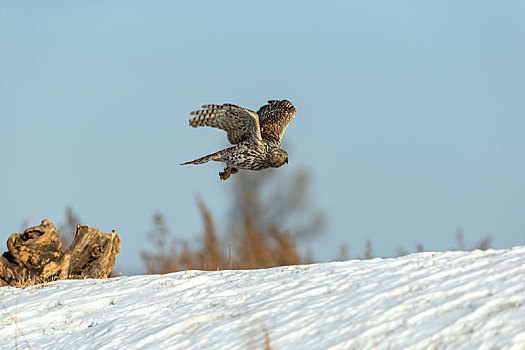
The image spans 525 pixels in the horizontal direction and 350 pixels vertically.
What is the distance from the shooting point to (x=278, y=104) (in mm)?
13125

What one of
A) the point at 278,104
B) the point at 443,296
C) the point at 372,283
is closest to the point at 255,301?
the point at 372,283

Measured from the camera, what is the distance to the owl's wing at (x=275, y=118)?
1206 centimetres

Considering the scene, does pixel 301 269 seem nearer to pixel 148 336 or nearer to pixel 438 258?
pixel 438 258

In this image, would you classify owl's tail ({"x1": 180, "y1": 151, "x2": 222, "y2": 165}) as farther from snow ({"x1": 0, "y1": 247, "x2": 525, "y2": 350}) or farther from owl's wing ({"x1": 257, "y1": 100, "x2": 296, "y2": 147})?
snow ({"x1": 0, "y1": 247, "x2": 525, "y2": 350})

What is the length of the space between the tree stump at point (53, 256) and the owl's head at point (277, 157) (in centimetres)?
293

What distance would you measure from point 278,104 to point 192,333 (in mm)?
8627

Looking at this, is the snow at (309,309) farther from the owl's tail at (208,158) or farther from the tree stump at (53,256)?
the owl's tail at (208,158)

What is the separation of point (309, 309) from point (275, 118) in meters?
7.98

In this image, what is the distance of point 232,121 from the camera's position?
10742 millimetres

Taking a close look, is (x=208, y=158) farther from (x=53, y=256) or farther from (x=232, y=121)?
(x=53, y=256)

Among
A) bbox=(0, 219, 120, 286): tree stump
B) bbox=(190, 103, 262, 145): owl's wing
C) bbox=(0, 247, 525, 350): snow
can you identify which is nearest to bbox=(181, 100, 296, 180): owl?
bbox=(190, 103, 262, 145): owl's wing

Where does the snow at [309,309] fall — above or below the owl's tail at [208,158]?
below

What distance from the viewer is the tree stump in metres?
9.57

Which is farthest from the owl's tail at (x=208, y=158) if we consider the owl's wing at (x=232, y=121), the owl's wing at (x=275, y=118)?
the owl's wing at (x=275, y=118)
